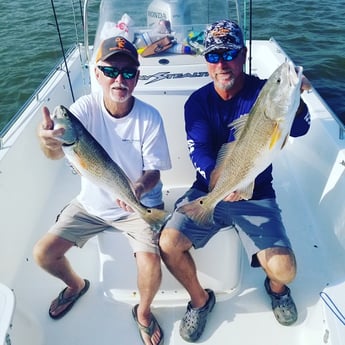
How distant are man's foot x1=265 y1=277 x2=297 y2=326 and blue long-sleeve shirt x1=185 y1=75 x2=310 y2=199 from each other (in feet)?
2.09

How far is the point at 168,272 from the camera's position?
297 cm

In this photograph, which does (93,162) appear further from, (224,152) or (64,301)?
(64,301)

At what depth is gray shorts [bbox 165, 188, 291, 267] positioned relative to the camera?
2.71m

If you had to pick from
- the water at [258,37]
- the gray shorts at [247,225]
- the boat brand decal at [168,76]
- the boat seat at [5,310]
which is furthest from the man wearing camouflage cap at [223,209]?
the water at [258,37]

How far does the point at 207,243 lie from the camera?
2869 mm

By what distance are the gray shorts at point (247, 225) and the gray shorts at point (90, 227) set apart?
168 millimetres

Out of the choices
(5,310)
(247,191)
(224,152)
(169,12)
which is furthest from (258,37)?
(5,310)

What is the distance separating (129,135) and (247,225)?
3.02 ft

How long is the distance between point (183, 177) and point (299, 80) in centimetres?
186

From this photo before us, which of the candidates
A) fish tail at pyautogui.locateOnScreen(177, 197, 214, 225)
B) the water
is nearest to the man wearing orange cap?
fish tail at pyautogui.locateOnScreen(177, 197, 214, 225)

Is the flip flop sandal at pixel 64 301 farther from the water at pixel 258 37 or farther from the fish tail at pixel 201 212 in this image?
the water at pixel 258 37

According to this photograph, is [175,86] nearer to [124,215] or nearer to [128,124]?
[128,124]

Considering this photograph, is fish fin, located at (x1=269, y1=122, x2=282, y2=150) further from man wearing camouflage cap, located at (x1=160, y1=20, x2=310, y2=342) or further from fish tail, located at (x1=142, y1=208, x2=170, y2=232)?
fish tail, located at (x1=142, y1=208, x2=170, y2=232)

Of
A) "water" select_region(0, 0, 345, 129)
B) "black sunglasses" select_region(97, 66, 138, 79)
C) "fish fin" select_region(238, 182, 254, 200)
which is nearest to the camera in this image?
"fish fin" select_region(238, 182, 254, 200)
